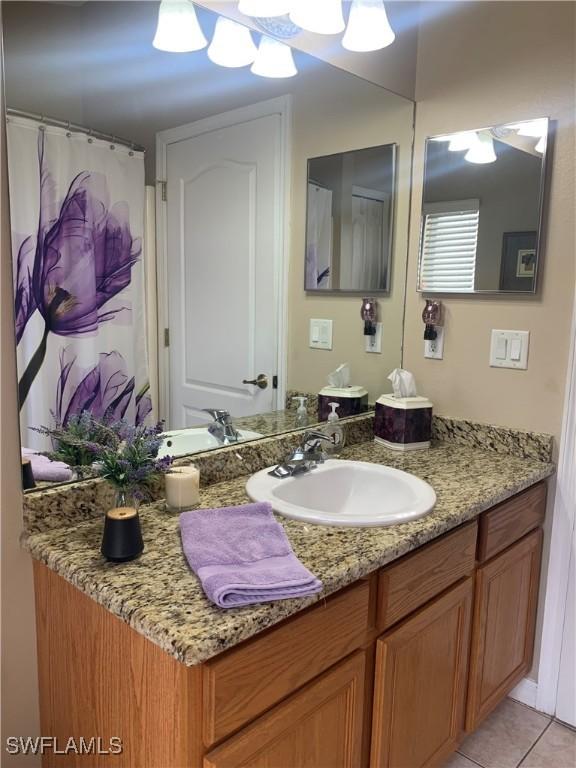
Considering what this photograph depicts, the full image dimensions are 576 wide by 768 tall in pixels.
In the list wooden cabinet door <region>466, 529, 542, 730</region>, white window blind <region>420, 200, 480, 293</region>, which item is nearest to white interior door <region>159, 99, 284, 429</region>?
white window blind <region>420, 200, 480, 293</region>

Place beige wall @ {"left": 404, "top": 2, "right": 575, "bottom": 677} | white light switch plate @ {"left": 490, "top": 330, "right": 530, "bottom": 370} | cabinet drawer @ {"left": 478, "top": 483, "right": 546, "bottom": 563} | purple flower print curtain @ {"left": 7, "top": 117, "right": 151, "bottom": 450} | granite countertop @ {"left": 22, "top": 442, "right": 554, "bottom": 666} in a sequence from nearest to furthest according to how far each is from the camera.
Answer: granite countertop @ {"left": 22, "top": 442, "right": 554, "bottom": 666} → purple flower print curtain @ {"left": 7, "top": 117, "right": 151, "bottom": 450} → cabinet drawer @ {"left": 478, "top": 483, "right": 546, "bottom": 563} → beige wall @ {"left": 404, "top": 2, "right": 575, "bottom": 677} → white light switch plate @ {"left": 490, "top": 330, "right": 530, "bottom": 370}

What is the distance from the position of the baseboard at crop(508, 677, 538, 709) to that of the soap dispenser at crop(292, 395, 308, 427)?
3.69 feet

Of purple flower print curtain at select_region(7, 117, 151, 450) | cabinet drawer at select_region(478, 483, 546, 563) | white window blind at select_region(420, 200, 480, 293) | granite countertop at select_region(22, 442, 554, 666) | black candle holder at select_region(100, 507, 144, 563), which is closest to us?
granite countertop at select_region(22, 442, 554, 666)

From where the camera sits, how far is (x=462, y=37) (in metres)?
1.84

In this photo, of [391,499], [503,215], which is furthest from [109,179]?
[503,215]

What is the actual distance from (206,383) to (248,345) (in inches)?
8.5

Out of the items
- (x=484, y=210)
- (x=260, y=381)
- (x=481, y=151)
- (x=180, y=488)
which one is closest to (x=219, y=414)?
(x=260, y=381)

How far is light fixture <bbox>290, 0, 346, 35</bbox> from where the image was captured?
1.60 meters

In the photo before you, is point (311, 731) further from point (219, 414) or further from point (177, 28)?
point (177, 28)

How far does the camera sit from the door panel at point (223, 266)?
149 centimetres

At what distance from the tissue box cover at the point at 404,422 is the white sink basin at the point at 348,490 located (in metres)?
0.23

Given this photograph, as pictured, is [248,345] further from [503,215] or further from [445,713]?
[445,713]

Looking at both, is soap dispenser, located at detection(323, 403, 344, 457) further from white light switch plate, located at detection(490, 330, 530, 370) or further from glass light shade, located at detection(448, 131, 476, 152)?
glass light shade, located at detection(448, 131, 476, 152)

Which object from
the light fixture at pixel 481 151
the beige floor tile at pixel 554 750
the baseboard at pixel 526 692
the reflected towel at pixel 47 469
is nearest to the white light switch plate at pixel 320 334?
the light fixture at pixel 481 151
